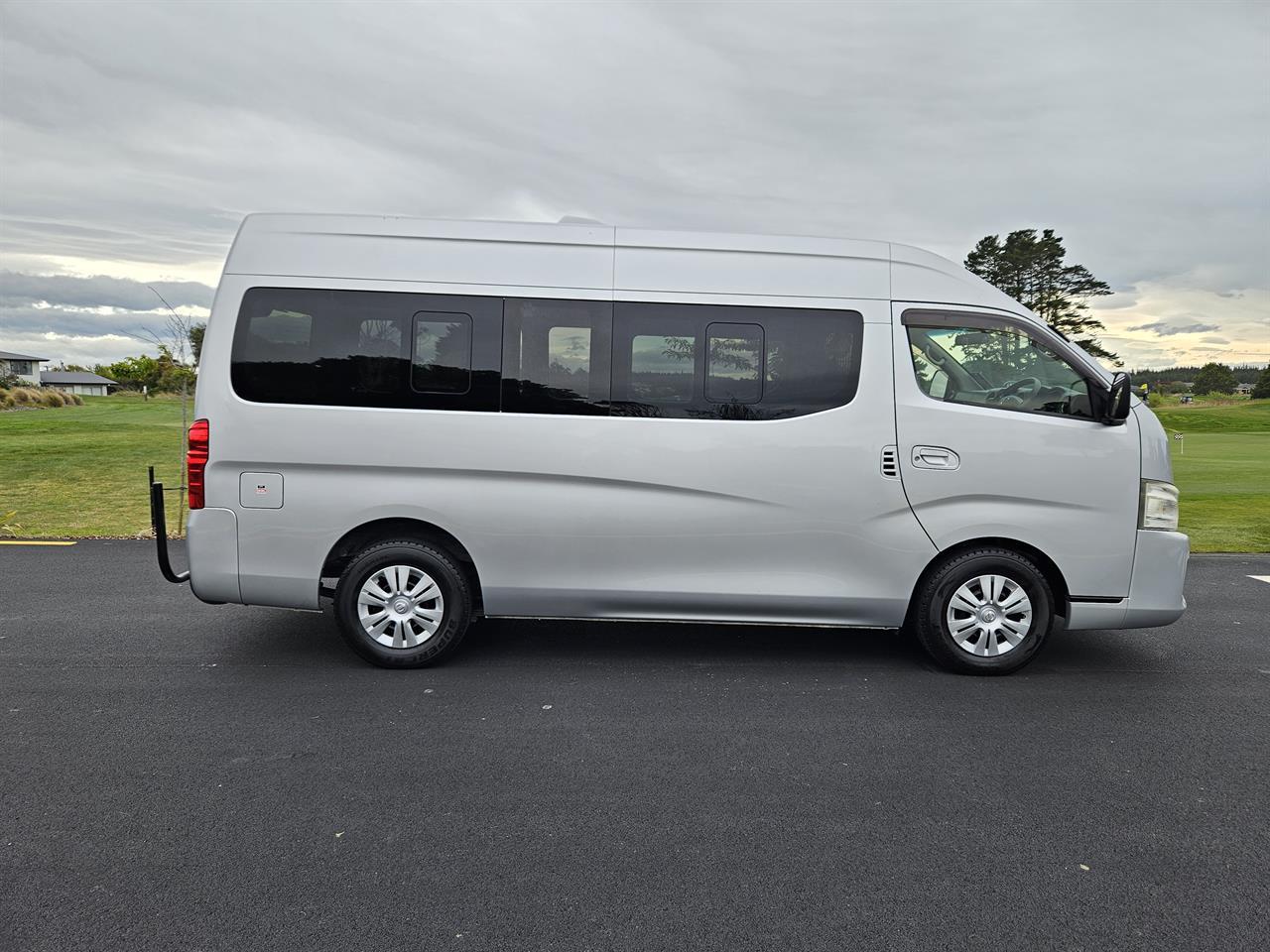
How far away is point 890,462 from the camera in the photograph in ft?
16.6

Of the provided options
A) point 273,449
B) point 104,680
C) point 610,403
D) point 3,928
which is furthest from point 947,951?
point 104,680

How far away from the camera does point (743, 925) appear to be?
2766 mm

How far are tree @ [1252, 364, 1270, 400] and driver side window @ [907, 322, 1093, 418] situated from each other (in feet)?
299

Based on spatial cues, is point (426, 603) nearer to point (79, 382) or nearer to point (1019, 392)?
point (1019, 392)

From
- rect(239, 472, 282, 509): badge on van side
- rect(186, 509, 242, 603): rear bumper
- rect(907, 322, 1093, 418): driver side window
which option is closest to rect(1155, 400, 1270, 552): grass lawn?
rect(907, 322, 1093, 418): driver side window

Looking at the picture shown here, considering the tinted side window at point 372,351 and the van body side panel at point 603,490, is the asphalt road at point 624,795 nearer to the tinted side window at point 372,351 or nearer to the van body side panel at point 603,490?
the van body side panel at point 603,490

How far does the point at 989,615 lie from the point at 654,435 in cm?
216

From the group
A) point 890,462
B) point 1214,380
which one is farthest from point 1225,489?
point 1214,380

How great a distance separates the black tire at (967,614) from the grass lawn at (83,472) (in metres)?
8.73

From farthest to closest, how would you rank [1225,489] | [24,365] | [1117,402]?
Answer: 1. [24,365]
2. [1225,489]
3. [1117,402]

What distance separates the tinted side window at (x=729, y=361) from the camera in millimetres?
5086

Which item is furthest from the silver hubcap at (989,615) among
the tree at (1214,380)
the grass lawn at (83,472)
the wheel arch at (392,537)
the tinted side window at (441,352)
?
the tree at (1214,380)

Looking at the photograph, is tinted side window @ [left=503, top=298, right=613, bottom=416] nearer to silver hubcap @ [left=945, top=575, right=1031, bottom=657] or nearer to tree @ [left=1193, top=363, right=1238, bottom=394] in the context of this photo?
silver hubcap @ [left=945, top=575, right=1031, bottom=657]

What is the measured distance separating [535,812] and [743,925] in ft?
3.30
